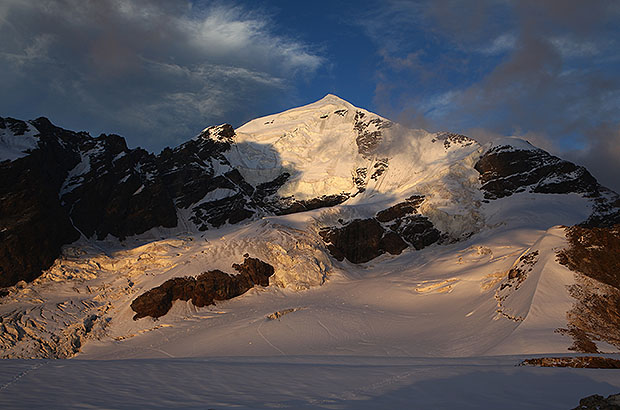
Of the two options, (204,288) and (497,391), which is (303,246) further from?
(497,391)

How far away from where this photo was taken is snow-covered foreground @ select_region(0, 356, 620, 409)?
10742mm

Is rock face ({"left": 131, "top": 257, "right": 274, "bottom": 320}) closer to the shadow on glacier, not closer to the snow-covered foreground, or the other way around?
the snow-covered foreground

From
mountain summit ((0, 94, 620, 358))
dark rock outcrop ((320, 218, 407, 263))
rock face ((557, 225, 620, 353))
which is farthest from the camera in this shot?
dark rock outcrop ((320, 218, 407, 263))

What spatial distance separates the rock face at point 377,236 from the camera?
68438mm

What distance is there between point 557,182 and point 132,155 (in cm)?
8479

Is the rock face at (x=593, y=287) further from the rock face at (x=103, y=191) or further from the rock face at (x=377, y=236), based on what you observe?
the rock face at (x=103, y=191)

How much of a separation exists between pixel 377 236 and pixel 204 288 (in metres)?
30.4

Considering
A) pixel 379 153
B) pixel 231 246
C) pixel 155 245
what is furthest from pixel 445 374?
pixel 379 153

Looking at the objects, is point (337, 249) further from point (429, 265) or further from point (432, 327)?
point (432, 327)

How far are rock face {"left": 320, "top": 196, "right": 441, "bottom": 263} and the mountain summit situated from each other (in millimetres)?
281

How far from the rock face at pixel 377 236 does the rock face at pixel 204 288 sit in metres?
14.1

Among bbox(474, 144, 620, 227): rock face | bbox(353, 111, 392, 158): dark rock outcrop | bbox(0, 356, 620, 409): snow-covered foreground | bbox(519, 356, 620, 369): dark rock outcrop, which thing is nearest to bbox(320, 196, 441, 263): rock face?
bbox(474, 144, 620, 227): rock face

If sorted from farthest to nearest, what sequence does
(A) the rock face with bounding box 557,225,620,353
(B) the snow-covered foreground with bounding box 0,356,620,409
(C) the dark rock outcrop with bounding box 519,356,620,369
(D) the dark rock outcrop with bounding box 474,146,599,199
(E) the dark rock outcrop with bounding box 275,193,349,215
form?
1. (E) the dark rock outcrop with bounding box 275,193,349,215
2. (D) the dark rock outcrop with bounding box 474,146,599,199
3. (A) the rock face with bounding box 557,225,620,353
4. (C) the dark rock outcrop with bounding box 519,356,620,369
5. (B) the snow-covered foreground with bounding box 0,356,620,409

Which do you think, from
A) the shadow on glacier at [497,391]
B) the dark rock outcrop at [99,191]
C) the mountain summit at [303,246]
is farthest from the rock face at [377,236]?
the shadow on glacier at [497,391]
